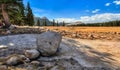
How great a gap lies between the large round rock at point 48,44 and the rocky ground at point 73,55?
14.5 inches

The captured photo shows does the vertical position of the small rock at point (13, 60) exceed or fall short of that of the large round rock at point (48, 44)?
it falls short

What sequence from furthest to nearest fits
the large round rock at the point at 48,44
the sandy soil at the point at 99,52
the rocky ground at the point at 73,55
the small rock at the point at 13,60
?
the large round rock at the point at 48,44 → the sandy soil at the point at 99,52 → the small rock at the point at 13,60 → the rocky ground at the point at 73,55

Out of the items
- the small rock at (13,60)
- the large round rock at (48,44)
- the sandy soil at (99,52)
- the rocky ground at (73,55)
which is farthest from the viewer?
the large round rock at (48,44)

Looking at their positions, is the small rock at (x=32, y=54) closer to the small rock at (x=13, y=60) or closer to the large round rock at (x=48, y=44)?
the large round rock at (x=48, y=44)

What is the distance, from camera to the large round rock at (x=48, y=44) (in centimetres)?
1505

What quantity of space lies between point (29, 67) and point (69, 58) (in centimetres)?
277

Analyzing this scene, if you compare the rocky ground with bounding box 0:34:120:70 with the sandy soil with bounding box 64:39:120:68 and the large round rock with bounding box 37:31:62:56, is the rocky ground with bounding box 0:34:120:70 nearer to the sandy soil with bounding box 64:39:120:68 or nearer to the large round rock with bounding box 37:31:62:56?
the sandy soil with bounding box 64:39:120:68

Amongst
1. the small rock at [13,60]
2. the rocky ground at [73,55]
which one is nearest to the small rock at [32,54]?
the rocky ground at [73,55]

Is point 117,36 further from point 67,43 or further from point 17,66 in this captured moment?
point 17,66

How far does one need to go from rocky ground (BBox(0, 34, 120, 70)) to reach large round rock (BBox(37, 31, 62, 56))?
37cm

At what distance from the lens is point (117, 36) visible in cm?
2198

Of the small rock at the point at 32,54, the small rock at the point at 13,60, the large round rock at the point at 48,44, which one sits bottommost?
the small rock at the point at 13,60

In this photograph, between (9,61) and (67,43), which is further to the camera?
(67,43)

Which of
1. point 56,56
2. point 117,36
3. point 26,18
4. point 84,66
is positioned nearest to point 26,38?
point 56,56
